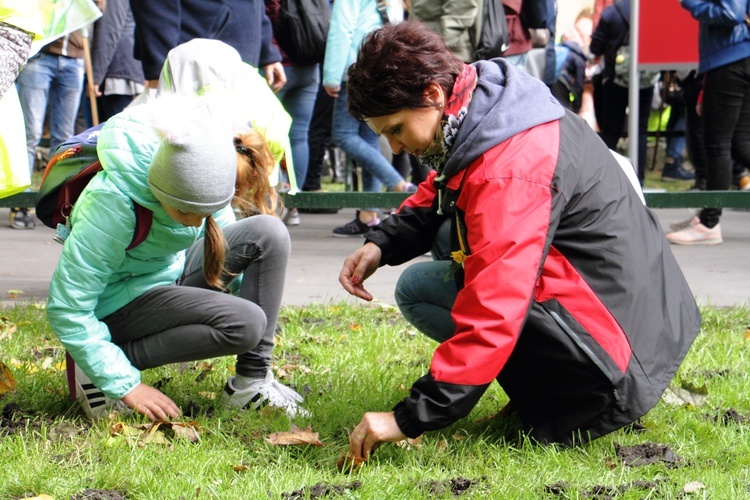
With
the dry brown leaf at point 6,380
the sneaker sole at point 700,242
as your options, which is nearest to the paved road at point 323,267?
the sneaker sole at point 700,242

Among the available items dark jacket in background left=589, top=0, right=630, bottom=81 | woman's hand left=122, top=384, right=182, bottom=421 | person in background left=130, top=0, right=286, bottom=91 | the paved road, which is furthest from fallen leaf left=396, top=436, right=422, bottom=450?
dark jacket in background left=589, top=0, right=630, bottom=81

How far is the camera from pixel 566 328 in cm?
256

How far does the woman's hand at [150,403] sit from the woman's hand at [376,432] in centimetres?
67

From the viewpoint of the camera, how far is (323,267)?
5906 millimetres

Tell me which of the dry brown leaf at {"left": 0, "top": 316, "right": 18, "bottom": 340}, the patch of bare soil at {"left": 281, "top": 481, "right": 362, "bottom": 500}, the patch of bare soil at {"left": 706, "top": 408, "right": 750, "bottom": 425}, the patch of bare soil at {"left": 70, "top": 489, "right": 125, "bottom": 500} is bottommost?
the patch of bare soil at {"left": 706, "top": 408, "right": 750, "bottom": 425}

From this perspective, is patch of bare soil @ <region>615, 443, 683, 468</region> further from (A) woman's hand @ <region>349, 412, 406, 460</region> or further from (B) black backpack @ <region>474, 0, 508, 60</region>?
(B) black backpack @ <region>474, 0, 508, 60</region>

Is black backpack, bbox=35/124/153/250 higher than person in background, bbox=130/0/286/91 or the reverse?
the reverse

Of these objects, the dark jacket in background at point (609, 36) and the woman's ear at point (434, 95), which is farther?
the dark jacket in background at point (609, 36)

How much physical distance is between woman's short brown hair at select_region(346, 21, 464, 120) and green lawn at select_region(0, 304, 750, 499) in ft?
3.15

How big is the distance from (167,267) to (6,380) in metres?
0.70

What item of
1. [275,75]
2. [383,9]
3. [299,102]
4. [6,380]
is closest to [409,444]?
[6,380]

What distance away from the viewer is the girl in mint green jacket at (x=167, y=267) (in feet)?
8.64

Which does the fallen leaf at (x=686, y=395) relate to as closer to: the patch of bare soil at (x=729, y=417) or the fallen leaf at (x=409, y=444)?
the patch of bare soil at (x=729, y=417)

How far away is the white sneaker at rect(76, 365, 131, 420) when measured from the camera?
9.71 feet
